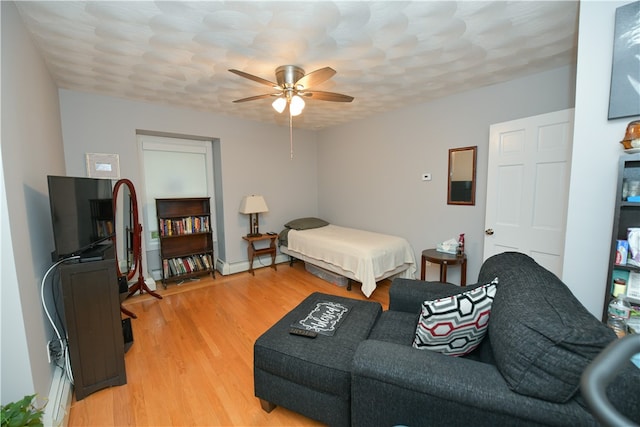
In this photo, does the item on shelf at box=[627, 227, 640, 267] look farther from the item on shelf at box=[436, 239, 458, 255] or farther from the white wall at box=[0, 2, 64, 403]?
the white wall at box=[0, 2, 64, 403]

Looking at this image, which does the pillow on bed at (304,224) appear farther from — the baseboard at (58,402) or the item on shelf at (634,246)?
the item on shelf at (634,246)

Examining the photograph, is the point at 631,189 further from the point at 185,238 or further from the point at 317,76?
the point at 185,238

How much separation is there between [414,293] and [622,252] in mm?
1115

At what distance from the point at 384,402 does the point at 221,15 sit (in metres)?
2.25

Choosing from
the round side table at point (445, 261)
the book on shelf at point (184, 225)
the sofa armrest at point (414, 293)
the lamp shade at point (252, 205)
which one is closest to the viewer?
the sofa armrest at point (414, 293)

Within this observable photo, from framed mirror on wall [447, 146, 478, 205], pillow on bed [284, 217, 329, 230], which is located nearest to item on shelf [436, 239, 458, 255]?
framed mirror on wall [447, 146, 478, 205]

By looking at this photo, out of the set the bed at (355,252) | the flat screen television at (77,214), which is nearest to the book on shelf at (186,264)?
the bed at (355,252)

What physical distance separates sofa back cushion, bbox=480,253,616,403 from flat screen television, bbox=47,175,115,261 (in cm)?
244

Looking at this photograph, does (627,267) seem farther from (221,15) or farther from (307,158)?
(307,158)

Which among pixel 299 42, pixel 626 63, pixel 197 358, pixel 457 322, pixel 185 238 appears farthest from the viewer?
pixel 185 238

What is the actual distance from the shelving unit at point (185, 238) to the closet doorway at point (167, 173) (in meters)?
0.18

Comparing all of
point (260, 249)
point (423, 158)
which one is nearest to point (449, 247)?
point (423, 158)

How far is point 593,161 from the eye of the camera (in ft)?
4.92

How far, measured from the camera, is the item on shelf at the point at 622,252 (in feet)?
4.52
